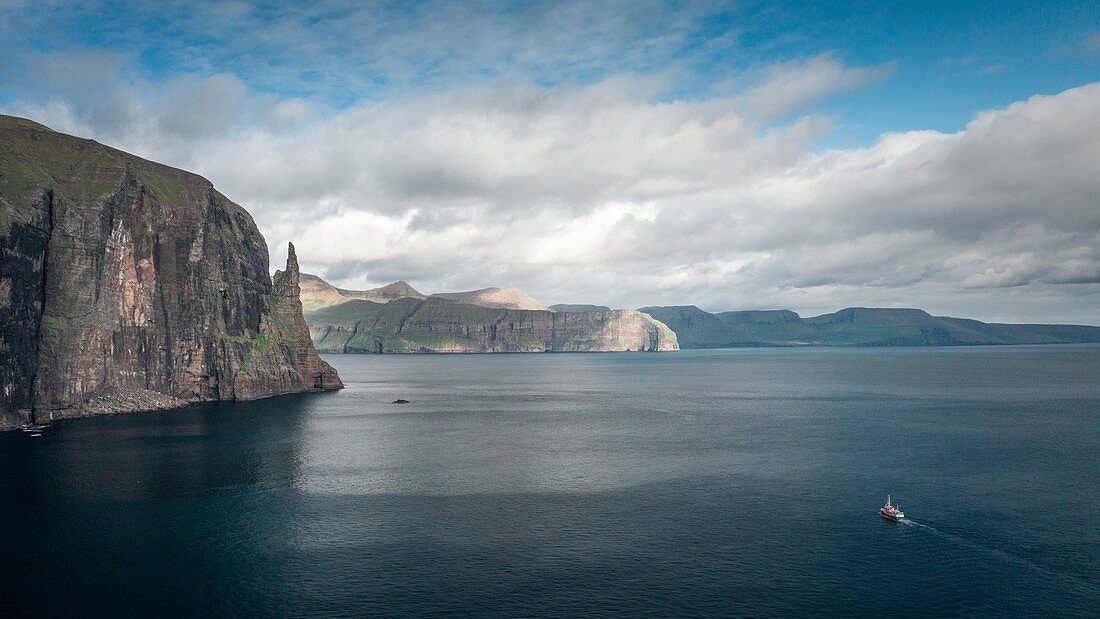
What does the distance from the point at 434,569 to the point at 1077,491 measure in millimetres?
85195

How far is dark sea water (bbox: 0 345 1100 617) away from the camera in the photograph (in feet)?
171

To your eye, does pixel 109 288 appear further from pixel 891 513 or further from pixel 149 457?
pixel 891 513

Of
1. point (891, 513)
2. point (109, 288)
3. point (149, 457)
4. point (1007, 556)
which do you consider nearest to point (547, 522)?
point (891, 513)

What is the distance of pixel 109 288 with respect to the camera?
6029 inches

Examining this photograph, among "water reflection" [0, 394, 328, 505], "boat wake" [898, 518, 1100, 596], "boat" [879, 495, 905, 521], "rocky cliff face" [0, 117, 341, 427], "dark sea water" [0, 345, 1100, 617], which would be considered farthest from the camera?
"rocky cliff face" [0, 117, 341, 427]

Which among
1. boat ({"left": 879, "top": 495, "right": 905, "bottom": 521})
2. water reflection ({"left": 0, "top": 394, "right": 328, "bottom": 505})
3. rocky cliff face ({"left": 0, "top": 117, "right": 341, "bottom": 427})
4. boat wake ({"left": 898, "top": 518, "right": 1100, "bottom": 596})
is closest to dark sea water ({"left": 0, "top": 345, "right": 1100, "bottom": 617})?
boat wake ({"left": 898, "top": 518, "right": 1100, "bottom": 596})

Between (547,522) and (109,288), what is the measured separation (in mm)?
139727

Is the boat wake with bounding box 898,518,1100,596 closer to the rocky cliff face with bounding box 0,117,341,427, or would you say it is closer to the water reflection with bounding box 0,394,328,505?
the water reflection with bounding box 0,394,328,505

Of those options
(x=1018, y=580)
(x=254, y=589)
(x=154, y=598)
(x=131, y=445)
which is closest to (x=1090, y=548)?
(x=1018, y=580)

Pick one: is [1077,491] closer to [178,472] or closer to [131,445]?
[178,472]

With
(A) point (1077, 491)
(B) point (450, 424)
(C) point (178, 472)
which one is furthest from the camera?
(B) point (450, 424)

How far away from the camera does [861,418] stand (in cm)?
15175

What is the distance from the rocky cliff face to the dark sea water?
52.9ft

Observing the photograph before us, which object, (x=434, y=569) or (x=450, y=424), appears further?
(x=450, y=424)
